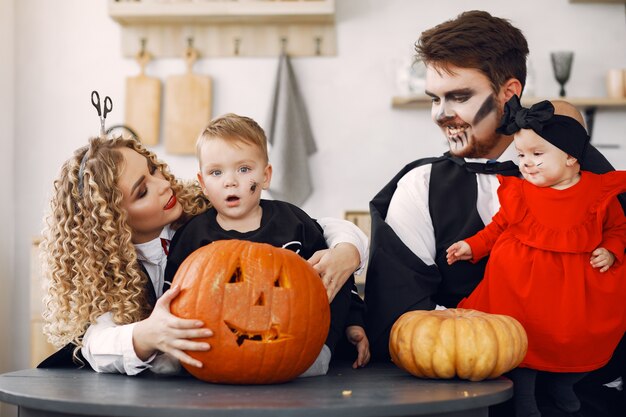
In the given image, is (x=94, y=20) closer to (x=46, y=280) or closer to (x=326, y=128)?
(x=326, y=128)

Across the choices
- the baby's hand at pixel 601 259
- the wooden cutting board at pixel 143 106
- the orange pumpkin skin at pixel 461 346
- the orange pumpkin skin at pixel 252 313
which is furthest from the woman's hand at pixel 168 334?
the wooden cutting board at pixel 143 106

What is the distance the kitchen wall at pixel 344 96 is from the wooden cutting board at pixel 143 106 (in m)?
0.08

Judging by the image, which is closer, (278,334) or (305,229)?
(278,334)

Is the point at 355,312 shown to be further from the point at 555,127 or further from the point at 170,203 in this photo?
the point at 555,127

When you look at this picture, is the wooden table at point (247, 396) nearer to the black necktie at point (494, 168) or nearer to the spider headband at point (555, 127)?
the spider headband at point (555, 127)

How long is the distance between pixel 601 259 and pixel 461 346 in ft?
1.38

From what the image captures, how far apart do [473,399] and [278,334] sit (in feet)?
1.15

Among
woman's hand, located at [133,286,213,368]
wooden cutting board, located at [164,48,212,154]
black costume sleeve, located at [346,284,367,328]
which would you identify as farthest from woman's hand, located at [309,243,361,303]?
wooden cutting board, located at [164,48,212,154]

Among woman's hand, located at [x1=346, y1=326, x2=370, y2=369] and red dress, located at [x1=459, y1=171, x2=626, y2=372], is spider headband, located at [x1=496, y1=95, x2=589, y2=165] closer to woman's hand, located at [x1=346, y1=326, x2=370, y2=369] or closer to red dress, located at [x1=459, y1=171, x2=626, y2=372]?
red dress, located at [x1=459, y1=171, x2=626, y2=372]

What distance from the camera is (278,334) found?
1.41 metres

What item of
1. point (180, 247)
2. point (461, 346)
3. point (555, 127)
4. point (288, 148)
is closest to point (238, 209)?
point (180, 247)

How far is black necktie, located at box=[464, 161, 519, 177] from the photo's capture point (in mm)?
1972

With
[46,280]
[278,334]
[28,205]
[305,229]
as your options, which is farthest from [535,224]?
[28,205]

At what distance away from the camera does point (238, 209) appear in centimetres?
179
